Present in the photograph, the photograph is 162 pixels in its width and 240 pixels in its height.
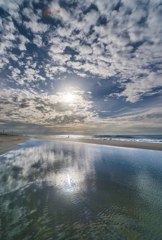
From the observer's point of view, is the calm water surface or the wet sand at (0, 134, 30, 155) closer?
the calm water surface

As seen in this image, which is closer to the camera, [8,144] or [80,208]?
[80,208]

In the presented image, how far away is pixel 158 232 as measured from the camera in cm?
307

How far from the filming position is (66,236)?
2.98 metres

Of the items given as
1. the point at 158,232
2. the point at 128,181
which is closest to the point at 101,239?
the point at 158,232

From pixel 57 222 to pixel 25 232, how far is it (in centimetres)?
98

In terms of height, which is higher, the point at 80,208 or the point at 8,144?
the point at 8,144

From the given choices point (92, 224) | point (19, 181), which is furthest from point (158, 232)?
point (19, 181)

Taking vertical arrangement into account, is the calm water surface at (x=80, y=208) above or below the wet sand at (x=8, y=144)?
below

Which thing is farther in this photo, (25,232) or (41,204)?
(41,204)

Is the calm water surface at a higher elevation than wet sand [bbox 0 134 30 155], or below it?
below

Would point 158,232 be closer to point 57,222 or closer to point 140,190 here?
point 140,190

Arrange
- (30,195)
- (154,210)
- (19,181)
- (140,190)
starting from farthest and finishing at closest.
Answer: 1. (19,181)
2. (140,190)
3. (30,195)
4. (154,210)

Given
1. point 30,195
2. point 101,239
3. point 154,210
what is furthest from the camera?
point 30,195

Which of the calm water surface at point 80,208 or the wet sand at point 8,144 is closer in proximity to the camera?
the calm water surface at point 80,208
